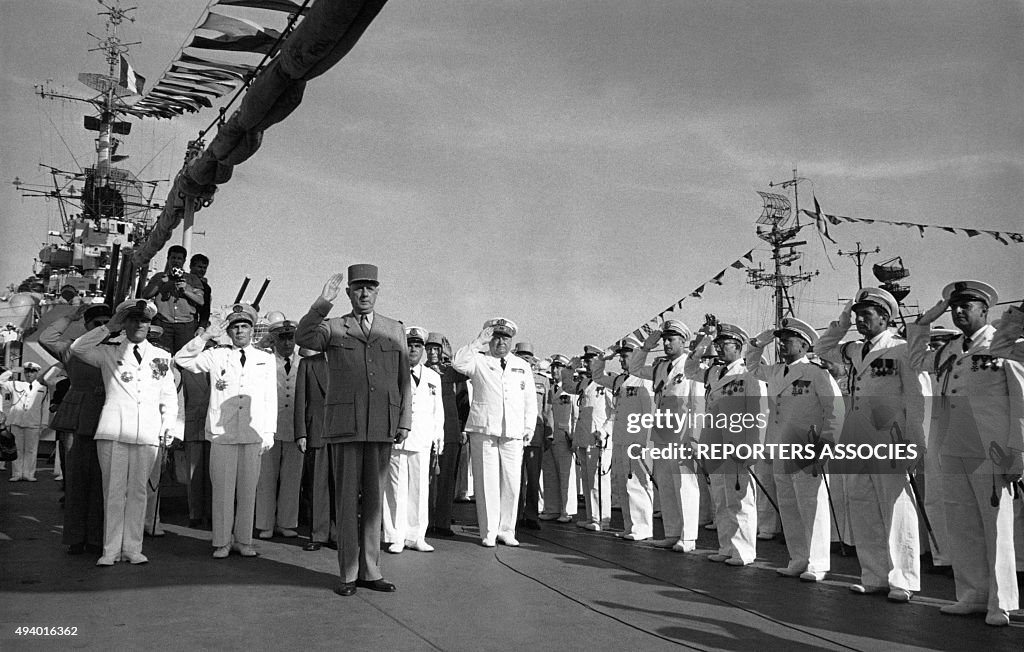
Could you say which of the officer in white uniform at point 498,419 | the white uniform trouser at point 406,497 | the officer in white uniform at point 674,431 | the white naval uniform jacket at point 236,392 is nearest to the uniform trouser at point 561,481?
the officer in white uniform at point 674,431

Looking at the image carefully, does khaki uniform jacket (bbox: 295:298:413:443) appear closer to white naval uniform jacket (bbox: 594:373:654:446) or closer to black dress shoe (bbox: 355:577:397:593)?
black dress shoe (bbox: 355:577:397:593)

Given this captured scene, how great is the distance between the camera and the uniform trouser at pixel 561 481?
10055 millimetres

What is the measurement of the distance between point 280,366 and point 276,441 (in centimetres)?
85

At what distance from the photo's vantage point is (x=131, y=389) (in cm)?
609

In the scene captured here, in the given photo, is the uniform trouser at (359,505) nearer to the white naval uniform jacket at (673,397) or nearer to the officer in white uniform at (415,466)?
the officer in white uniform at (415,466)

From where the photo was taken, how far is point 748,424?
7391 mm

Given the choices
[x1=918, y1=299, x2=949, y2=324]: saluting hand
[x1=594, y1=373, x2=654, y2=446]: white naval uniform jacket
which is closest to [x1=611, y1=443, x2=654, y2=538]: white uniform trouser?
[x1=594, y1=373, x2=654, y2=446]: white naval uniform jacket

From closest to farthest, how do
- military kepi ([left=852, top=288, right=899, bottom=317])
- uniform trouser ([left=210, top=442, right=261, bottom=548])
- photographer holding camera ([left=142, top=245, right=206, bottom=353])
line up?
military kepi ([left=852, top=288, right=899, bottom=317]) < uniform trouser ([left=210, top=442, right=261, bottom=548]) < photographer holding camera ([left=142, top=245, right=206, bottom=353])

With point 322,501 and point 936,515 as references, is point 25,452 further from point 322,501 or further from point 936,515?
point 936,515

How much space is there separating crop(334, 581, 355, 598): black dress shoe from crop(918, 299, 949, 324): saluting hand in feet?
13.5

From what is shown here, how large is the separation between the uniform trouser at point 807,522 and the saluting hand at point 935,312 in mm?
1579

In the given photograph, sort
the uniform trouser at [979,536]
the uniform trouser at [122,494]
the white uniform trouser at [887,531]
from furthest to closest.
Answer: the uniform trouser at [122,494]
the white uniform trouser at [887,531]
the uniform trouser at [979,536]

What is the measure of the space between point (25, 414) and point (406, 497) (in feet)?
32.4

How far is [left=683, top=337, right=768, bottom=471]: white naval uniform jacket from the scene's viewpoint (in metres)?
7.30
